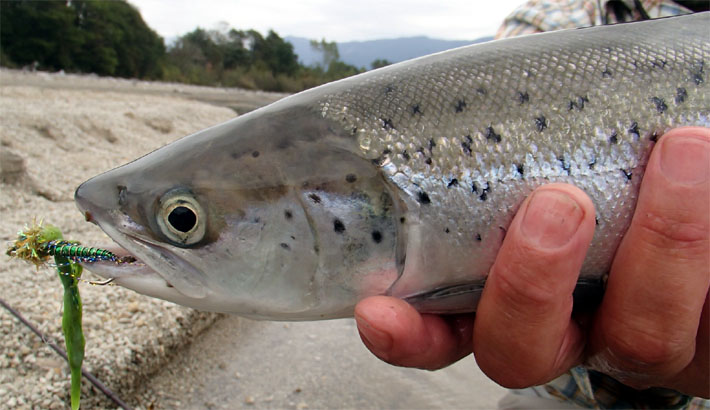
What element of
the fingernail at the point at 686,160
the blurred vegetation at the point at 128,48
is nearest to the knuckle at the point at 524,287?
the fingernail at the point at 686,160

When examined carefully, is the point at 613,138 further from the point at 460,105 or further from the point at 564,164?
the point at 460,105

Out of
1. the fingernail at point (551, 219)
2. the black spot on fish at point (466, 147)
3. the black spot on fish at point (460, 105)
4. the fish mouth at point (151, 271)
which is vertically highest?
the black spot on fish at point (460, 105)

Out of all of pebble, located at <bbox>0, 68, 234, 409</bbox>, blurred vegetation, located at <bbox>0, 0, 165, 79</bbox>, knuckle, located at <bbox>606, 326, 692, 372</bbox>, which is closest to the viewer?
knuckle, located at <bbox>606, 326, 692, 372</bbox>

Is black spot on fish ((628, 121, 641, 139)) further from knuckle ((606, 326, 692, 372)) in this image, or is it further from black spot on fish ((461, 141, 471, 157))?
knuckle ((606, 326, 692, 372))

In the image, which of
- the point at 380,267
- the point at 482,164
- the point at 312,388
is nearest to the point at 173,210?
the point at 380,267

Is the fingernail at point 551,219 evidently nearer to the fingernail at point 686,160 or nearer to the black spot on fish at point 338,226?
the fingernail at point 686,160

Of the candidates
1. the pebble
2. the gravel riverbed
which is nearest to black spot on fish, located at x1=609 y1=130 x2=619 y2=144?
the pebble
